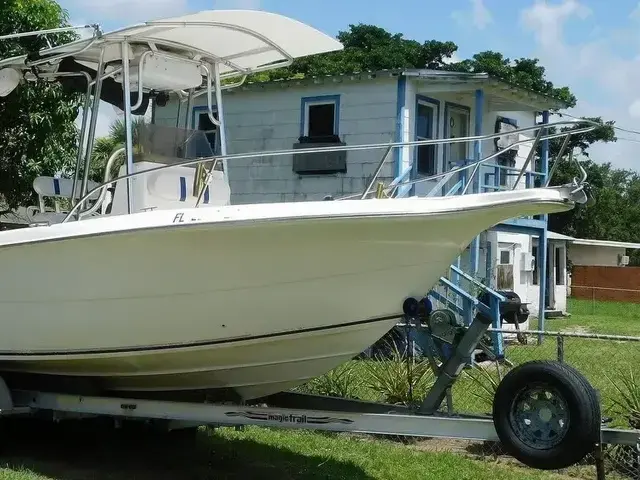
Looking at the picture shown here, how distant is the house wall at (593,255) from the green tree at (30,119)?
1103 inches

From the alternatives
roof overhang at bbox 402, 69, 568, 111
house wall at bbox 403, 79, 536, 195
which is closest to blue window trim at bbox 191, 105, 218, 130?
house wall at bbox 403, 79, 536, 195

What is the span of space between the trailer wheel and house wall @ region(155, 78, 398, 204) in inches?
328

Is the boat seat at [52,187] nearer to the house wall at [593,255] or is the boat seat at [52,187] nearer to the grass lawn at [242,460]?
the grass lawn at [242,460]

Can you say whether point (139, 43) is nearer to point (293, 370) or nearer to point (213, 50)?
point (213, 50)

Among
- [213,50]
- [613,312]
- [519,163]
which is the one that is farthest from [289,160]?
[613,312]

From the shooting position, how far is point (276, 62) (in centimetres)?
755

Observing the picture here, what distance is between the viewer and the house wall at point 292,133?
537 inches

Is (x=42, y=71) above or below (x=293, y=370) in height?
above

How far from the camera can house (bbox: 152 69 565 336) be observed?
44.2 feet

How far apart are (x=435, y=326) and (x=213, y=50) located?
3.24 metres

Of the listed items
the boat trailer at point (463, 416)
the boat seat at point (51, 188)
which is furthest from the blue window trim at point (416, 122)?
Answer: the boat trailer at point (463, 416)

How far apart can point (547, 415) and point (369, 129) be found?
934 cm

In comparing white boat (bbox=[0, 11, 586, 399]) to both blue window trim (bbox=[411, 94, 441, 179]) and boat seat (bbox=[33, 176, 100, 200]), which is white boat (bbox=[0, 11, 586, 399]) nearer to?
boat seat (bbox=[33, 176, 100, 200])

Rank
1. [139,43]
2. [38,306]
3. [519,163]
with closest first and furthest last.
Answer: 1. [38,306]
2. [139,43]
3. [519,163]
